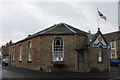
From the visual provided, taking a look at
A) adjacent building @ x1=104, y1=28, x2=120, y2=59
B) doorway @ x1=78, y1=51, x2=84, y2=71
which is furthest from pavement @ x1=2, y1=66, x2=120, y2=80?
adjacent building @ x1=104, y1=28, x2=120, y2=59

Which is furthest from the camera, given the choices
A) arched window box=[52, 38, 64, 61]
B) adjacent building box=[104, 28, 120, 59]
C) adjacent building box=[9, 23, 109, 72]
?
adjacent building box=[104, 28, 120, 59]

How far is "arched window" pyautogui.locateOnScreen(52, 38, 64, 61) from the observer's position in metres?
21.4

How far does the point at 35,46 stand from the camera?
23359 mm

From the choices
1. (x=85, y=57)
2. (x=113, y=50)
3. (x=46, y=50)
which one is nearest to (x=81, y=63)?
(x=85, y=57)

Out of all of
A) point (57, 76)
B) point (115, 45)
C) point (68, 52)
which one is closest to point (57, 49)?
point (68, 52)

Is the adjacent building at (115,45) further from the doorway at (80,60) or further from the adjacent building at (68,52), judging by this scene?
the doorway at (80,60)

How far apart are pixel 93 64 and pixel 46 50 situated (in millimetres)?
6752

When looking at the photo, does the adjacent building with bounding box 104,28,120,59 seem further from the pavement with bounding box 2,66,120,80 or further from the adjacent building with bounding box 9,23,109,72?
the pavement with bounding box 2,66,120,80

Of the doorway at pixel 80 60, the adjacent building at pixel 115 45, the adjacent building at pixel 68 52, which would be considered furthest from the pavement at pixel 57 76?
the adjacent building at pixel 115 45

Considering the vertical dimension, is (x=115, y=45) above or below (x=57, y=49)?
above

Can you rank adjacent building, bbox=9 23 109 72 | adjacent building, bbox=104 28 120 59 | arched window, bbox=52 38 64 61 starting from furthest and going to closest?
1. adjacent building, bbox=104 28 120 59
2. arched window, bbox=52 38 64 61
3. adjacent building, bbox=9 23 109 72

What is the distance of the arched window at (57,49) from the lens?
70.2 feet

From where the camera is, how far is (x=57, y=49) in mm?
21594

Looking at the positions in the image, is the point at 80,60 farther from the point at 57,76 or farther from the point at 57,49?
the point at 57,76
